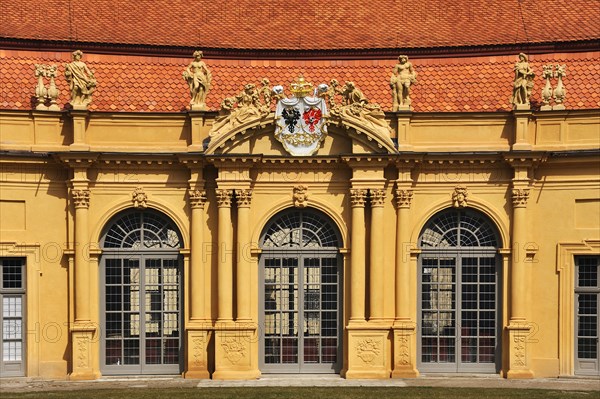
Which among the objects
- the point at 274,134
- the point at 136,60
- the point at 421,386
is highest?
the point at 136,60

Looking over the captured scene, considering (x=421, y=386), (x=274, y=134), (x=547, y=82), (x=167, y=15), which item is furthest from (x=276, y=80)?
(x=421, y=386)

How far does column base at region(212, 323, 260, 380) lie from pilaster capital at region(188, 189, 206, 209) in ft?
12.0

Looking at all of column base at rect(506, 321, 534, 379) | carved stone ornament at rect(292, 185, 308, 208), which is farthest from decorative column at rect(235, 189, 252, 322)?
column base at rect(506, 321, 534, 379)

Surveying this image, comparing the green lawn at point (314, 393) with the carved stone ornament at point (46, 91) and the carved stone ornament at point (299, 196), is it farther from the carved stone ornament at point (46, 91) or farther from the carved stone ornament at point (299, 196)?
the carved stone ornament at point (46, 91)

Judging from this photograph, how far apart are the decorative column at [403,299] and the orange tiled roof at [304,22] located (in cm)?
537

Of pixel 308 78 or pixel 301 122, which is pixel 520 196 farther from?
pixel 308 78

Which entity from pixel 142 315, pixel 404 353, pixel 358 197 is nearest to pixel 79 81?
pixel 142 315

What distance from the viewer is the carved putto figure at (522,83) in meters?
34.5

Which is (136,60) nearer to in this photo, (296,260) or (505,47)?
(296,260)

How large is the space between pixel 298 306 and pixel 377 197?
3988 mm

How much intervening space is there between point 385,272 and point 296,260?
265 cm

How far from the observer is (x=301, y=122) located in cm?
3491

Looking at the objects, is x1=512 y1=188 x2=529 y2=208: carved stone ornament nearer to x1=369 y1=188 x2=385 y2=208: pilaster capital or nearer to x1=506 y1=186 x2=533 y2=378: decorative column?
x1=506 y1=186 x2=533 y2=378: decorative column

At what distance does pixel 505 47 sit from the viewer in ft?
120
